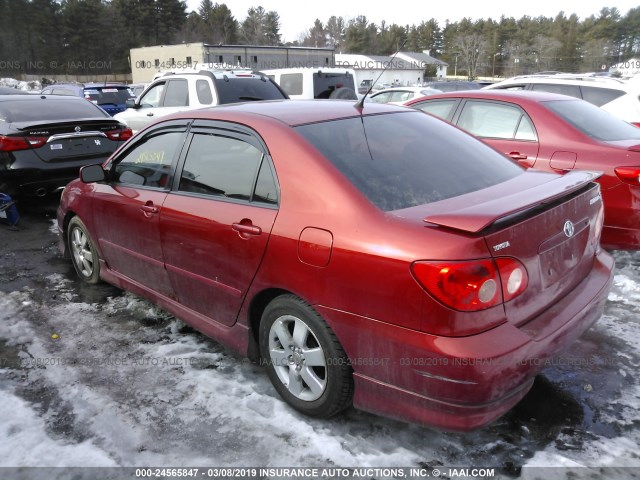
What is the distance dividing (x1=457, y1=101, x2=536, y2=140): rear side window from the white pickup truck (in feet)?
13.4

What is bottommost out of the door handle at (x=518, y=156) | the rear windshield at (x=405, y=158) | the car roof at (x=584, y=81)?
the door handle at (x=518, y=156)

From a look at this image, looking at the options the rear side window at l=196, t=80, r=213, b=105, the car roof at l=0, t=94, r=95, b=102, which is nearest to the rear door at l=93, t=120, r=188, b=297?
the car roof at l=0, t=94, r=95, b=102

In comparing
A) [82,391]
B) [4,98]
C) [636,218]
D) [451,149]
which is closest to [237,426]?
[82,391]

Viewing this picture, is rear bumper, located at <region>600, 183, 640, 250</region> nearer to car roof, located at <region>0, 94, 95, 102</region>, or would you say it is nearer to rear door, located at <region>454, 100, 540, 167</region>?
rear door, located at <region>454, 100, 540, 167</region>

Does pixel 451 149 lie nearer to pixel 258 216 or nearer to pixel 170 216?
pixel 258 216

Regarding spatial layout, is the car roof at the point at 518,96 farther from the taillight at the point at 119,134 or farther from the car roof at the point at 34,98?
the car roof at the point at 34,98

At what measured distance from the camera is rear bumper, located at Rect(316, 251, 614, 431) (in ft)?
6.81

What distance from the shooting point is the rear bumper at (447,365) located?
208 cm

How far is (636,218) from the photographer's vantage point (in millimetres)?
4352

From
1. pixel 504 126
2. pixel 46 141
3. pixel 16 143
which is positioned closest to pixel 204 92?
pixel 46 141

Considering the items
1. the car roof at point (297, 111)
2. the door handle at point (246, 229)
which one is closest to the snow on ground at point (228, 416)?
the door handle at point (246, 229)

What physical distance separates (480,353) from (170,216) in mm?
2116

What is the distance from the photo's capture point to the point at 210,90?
348 inches

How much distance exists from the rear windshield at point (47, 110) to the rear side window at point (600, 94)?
7.19 metres
